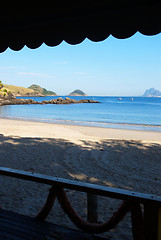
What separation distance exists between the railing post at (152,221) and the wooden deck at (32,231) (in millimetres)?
515

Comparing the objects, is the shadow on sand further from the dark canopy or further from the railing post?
the dark canopy

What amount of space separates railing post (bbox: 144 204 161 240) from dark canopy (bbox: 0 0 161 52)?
2.36 m

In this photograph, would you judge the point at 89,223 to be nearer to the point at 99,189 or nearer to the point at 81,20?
the point at 99,189

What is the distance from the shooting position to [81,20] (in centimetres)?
313

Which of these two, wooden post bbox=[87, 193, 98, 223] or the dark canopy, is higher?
the dark canopy

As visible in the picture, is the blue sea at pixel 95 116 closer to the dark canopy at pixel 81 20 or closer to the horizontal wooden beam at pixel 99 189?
the dark canopy at pixel 81 20

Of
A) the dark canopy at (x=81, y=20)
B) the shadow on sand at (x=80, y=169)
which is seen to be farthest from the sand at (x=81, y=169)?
the dark canopy at (x=81, y=20)

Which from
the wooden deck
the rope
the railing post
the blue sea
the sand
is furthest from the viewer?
the blue sea

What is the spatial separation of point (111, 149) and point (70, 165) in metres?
2.60

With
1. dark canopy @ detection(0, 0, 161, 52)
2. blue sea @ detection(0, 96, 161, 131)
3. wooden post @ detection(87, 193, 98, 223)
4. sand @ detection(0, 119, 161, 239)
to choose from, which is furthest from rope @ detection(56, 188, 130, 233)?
blue sea @ detection(0, 96, 161, 131)

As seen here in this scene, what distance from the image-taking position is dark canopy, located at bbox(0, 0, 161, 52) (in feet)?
9.04

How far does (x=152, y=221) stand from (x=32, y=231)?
109cm

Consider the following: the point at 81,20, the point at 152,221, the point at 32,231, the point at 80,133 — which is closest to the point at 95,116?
the point at 80,133

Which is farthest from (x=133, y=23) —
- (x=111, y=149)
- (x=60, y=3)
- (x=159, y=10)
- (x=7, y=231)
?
(x=111, y=149)
